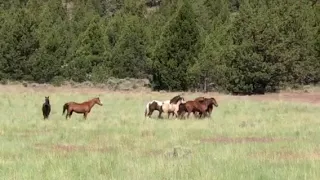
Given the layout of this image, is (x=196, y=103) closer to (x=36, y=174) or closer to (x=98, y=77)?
(x=36, y=174)

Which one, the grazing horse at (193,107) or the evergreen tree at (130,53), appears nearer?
the grazing horse at (193,107)

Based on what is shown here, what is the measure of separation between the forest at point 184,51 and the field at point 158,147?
86.3 feet

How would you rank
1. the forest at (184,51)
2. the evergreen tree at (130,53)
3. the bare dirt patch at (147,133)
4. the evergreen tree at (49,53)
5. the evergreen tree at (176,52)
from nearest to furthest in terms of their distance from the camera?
the bare dirt patch at (147,133) → the forest at (184,51) → the evergreen tree at (176,52) → the evergreen tree at (49,53) → the evergreen tree at (130,53)

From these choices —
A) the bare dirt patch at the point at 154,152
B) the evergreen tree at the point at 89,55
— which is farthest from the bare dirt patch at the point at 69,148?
the evergreen tree at the point at 89,55

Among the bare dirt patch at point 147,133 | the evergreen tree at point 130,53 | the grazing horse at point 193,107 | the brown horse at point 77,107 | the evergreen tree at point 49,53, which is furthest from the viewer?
the evergreen tree at point 130,53

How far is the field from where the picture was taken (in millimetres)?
11469

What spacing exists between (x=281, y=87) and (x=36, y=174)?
5450cm

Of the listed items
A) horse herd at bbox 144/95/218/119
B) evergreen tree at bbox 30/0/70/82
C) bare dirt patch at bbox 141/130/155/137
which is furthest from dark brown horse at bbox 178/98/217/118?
evergreen tree at bbox 30/0/70/82

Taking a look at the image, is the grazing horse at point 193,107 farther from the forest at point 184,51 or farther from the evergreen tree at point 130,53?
the evergreen tree at point 130,53

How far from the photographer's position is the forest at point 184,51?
181ft

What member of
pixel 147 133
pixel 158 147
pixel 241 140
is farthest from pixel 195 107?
pixel 158 147

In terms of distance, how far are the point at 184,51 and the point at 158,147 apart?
1682 inches

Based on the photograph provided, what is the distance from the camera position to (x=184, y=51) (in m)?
58.8

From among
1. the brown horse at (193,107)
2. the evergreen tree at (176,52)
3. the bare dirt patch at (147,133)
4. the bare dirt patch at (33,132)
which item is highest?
the evergreen tree at (176,52)
